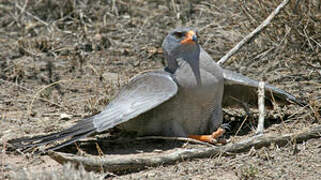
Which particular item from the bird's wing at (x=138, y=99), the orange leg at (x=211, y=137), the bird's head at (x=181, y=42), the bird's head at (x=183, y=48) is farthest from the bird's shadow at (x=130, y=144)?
the bird's head at (x=181, y=42)

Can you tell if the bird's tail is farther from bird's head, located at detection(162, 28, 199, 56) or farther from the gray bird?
bird's head, located at detection(162, 28, 199, 56)

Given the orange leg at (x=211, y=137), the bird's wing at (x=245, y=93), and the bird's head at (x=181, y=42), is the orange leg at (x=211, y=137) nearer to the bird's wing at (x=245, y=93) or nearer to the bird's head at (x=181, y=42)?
the bird's wing at (x=245, y=93)

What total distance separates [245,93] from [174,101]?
850mm

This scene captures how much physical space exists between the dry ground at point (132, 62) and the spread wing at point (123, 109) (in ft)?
0.61

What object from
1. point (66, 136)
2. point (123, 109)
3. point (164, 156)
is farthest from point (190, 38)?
point (66, 136)

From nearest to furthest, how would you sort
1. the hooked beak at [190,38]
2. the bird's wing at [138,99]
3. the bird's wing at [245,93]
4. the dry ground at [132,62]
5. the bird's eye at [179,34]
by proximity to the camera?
the dry ground at [132,62] → the bird's wing at [138,99] → the hooked beak at [190,38] → the bird's eye at [179,34] → the bird's wing at [245,93]

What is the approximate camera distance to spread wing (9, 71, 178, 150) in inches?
176

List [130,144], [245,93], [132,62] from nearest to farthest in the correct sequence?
[130,144], [245,93], [132,62]

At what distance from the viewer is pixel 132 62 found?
7.08 meters

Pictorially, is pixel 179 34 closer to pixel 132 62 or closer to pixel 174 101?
pixel 174 101

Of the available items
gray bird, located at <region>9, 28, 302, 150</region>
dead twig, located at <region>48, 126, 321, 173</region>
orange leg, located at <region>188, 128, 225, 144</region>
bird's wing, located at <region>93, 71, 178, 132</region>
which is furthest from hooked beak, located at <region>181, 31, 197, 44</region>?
dead twig, located at <region>48, 126, 321, 173</region>

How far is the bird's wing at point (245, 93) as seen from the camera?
4941 mm

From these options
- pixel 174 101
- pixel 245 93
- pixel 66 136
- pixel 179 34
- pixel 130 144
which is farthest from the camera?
pixel 245 93

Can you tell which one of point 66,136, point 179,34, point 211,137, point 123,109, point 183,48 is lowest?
point 211,137
